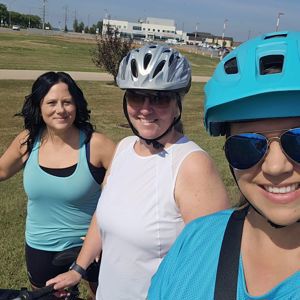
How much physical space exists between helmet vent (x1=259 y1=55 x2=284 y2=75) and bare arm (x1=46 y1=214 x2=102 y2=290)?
1544 mm

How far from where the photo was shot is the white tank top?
2.05 m

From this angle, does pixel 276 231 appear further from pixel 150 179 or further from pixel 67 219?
pixel 67 219

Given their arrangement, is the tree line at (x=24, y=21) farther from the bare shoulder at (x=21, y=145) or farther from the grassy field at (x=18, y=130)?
the bare shoulder at (x=21, y=145)

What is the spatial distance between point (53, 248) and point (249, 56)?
2282 millimetres

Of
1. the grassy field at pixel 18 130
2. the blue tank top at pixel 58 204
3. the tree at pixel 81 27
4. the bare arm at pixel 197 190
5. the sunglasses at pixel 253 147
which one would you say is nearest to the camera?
the sunglasses at pixel 253 147

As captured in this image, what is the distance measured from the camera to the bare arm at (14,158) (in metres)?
3.29

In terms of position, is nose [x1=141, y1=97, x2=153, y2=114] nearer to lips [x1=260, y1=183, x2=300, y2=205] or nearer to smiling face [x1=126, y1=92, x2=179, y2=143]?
smiling face [x1=126, y1=92, x2=179, y2=143]

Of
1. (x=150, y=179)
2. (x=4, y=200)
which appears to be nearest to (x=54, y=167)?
(x=150, y=179)

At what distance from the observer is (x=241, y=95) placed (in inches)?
50.4

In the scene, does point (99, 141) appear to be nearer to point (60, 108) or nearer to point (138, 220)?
point (60, 108)

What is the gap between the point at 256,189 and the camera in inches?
51.2

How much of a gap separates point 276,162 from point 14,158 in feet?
8.17

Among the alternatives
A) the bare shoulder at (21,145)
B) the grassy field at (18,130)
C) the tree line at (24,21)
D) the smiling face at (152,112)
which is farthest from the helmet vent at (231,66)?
the tree line at (24,21)

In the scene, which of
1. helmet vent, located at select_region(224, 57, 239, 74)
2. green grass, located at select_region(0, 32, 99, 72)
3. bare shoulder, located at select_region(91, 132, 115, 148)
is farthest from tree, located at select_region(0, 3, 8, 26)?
helmet vent, located at select_region(224, 57, 239, 74)
